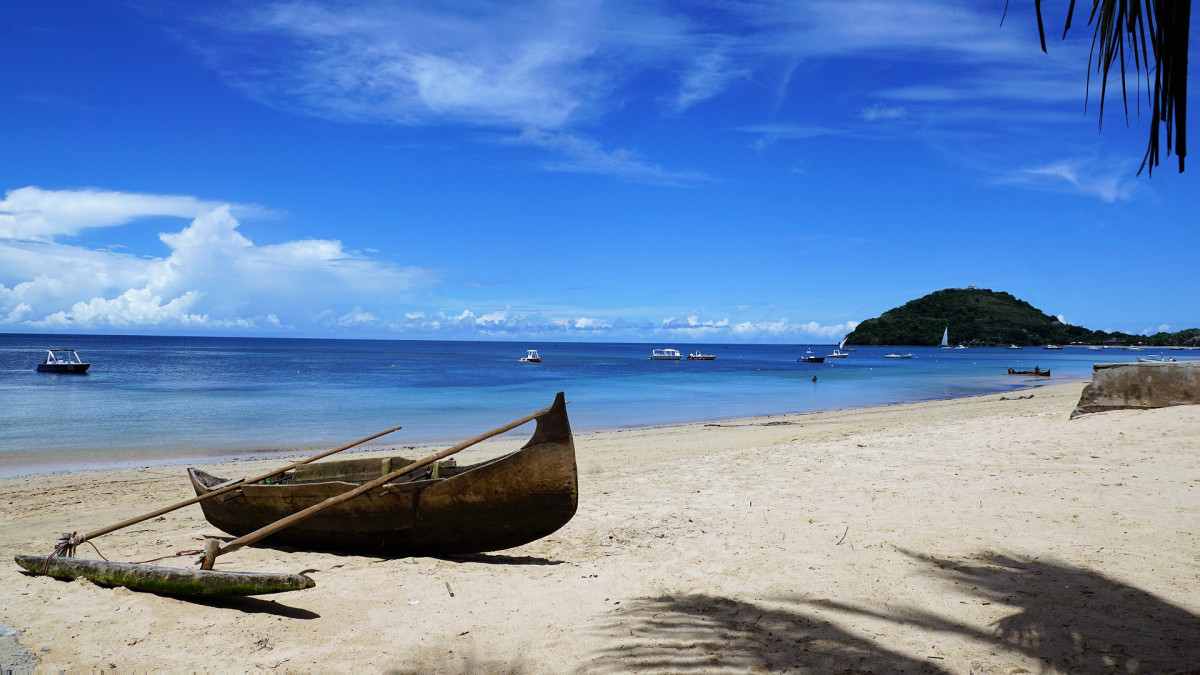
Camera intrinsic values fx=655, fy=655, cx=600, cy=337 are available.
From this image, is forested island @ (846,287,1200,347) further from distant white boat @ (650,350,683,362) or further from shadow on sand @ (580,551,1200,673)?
shadow on sand @ (580,551,1200,673)

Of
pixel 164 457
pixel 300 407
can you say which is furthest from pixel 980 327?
pixel 164 457

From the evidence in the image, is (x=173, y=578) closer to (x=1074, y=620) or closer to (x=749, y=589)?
(x=749, y=589)

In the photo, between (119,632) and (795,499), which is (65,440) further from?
(795,499)

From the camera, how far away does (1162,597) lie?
165 inches

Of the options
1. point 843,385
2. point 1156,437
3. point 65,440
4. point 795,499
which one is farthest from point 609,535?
point 843,385

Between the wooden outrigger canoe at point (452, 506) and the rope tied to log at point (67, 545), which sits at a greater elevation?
the wooden outrigger canoe at point (452, 506)

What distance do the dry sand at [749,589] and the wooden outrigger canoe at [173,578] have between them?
9 cm

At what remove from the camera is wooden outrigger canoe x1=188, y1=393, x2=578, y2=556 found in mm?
5551

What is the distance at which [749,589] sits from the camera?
15.8 ft

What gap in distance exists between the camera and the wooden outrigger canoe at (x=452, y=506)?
18.2 feet

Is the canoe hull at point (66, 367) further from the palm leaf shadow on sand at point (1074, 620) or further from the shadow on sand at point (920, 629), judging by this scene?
the palm leaf shadow on sand at point (1074, 620)

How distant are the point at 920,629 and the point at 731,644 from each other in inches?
46.1

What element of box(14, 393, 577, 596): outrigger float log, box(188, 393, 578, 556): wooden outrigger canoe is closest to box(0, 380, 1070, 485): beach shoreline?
box(188, 393, 578, 556): wooden outrigger canoe

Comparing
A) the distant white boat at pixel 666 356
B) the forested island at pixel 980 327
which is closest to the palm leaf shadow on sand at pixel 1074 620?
the distant white boat at pixel 666 356
